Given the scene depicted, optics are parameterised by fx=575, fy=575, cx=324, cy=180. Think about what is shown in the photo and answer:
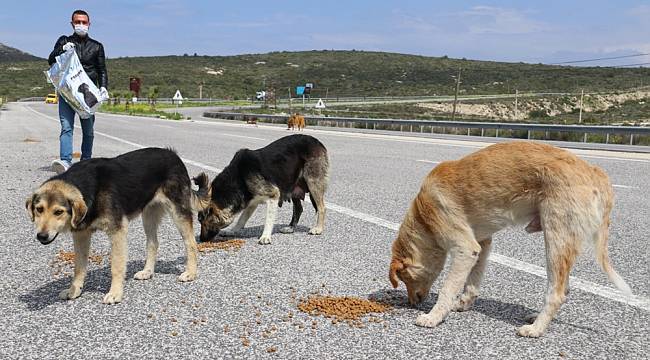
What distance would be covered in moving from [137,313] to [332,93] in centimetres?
10701

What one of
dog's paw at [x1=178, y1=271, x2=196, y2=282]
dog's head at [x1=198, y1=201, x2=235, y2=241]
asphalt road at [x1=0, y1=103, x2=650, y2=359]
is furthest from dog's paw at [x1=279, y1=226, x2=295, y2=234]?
dog's paw at [x1=178, y1=271, x2=196, y2=282]

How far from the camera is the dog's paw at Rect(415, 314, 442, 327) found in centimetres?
383

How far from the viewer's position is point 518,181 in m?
3.72

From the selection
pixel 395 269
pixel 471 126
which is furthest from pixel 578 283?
pixel 471 126

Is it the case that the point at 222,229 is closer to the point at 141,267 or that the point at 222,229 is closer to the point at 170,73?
the point at 141,267

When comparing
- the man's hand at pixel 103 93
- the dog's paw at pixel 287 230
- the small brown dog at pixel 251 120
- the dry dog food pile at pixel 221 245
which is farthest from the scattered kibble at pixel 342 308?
the small brown dog at pixel 251 120

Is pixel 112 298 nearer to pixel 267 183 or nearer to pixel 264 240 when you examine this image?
pixel 264 240

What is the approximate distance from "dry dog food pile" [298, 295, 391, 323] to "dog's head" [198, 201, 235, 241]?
2.28 metres

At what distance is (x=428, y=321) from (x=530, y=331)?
2.10ft

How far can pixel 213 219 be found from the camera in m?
6.34

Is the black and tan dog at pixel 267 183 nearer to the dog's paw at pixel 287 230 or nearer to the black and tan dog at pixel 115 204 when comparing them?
the dog's paw at pixel 287 230

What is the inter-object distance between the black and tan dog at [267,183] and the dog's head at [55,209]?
6.54 ft

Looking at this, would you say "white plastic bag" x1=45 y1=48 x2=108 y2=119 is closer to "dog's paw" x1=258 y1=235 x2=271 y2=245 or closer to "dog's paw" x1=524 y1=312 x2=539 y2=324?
"dog's paw" x1=258 y1=235 x2=271 y2=245

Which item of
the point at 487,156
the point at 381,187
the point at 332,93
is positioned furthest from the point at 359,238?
the point at 332,93
